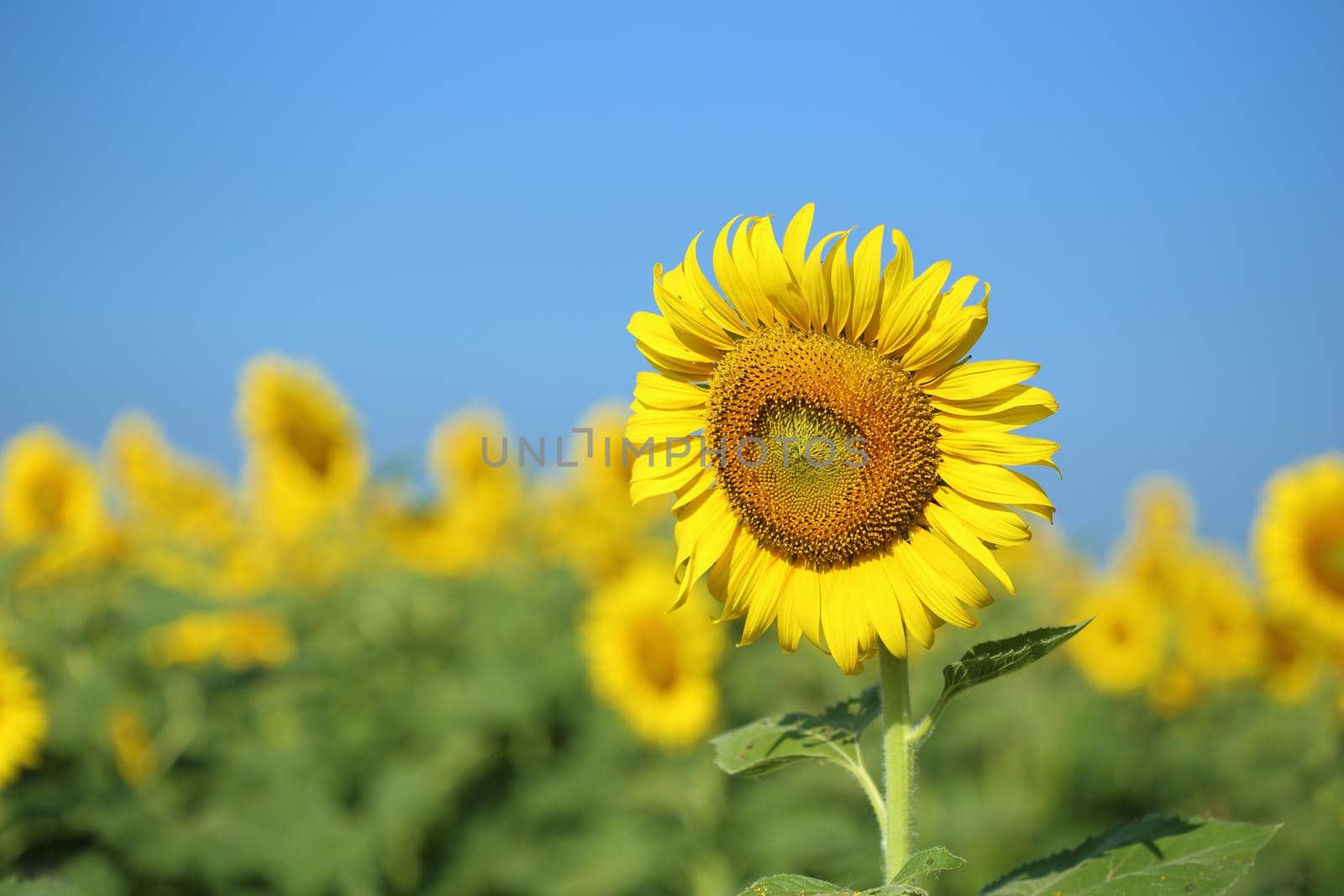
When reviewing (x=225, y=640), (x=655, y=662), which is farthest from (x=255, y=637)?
(x=655, y=662)

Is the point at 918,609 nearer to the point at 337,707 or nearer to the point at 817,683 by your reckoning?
the point at 817,683

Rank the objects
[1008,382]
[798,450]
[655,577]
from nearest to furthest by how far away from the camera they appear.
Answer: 1. [1008,382]
2. [798,450]
3. [655,577]

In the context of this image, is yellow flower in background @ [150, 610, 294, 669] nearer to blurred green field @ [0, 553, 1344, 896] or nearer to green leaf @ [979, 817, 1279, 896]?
blurred green field @ [0, 553, 1344, 896]

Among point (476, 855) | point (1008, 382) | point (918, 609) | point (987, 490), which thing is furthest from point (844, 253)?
point (476, 855)

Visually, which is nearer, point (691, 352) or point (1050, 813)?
point (691, 352)

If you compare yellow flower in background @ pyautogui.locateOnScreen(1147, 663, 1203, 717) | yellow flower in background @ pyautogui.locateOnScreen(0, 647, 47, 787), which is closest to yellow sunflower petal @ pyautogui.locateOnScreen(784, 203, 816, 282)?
yellow flower in background @ pyautogui.locateOnScreen(0, 647, 47, 787)

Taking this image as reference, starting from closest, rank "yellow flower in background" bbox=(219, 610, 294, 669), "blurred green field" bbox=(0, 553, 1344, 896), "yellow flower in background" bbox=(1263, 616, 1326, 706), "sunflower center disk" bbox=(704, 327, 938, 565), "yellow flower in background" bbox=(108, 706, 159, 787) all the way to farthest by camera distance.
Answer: "sunflower center disk" bbox=(704, 327, 938, 565) → "blurred green field" bbox=(0, 553, 1344, 896) → "yellow flower in background" bbox=(108, 706, 159, 787) → "yellow flower in background" bbox=(1263, 616, 1326, 706) → "yellow flower in background" bbox=(219, 610, 294, 669)

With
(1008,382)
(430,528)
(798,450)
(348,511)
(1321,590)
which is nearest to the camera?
(1008,382)

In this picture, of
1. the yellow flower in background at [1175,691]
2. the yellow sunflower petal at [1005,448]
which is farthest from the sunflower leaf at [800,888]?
the yellow flower in background at [1175,691]
